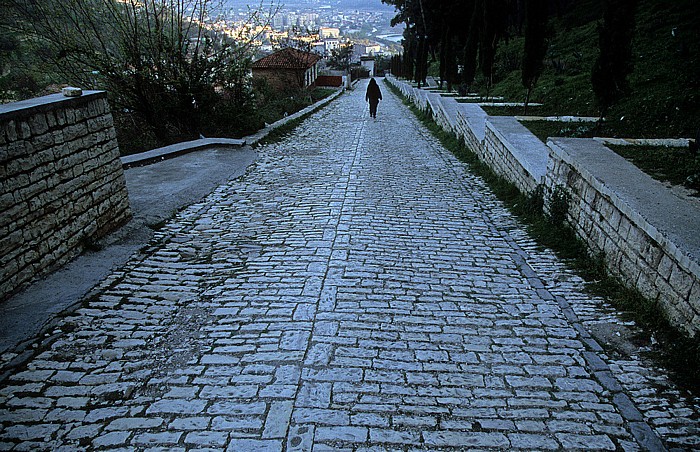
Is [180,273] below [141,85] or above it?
below

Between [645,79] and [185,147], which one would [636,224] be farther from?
[185,147]

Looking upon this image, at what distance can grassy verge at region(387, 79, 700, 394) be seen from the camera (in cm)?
346

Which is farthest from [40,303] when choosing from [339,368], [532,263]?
[532,263]

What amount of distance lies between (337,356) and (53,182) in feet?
→ 12.5

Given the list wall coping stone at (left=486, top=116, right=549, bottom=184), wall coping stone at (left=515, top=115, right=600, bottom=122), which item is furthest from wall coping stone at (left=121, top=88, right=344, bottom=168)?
wall coping stone at (left=515, top=115, right=600, bottom=122)

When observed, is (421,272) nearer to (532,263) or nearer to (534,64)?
(532,263)

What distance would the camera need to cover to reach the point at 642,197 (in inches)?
185

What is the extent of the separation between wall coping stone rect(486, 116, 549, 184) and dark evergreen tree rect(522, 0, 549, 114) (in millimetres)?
2341

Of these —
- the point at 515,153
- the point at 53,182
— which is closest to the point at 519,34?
the point at 515,153

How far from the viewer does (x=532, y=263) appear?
5648mm

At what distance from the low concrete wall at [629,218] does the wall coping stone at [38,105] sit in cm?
630

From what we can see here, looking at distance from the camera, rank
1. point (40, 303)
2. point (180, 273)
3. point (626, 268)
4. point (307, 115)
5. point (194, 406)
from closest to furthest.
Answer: point (194, 406)
point (40, 303)
point (626, 268)
point (180, 273)
point (307, 115)

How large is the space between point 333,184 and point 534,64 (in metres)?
7.34

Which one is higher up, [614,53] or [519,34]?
[519,34]
